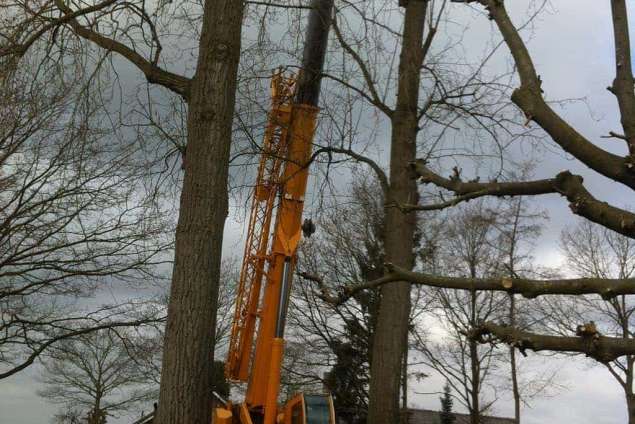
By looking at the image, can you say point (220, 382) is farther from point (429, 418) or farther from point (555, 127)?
point (429, 418)

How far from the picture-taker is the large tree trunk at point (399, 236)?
27.7 feet

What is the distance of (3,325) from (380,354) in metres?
8.57

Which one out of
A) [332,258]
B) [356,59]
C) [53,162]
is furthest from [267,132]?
[332,258]

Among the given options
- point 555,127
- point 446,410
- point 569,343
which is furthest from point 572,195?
point 446,410

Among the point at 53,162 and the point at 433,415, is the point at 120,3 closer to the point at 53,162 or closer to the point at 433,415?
the point at 53,162

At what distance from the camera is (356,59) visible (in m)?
9.84

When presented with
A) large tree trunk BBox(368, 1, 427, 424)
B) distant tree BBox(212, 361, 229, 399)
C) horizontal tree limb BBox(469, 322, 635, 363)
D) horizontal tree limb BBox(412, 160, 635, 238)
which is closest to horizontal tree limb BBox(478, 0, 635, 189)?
horizontal tree limb BBox(412, 160, 635, 238)

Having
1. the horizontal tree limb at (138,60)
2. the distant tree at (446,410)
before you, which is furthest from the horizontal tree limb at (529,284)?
the distant tree at (446,410)

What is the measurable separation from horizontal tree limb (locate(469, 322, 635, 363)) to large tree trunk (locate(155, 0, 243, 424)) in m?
3.26

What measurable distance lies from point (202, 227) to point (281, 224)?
4.54m

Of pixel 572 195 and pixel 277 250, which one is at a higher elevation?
pixel 277 250

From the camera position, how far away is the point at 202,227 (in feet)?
20.8

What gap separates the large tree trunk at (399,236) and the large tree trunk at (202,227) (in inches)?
86.8

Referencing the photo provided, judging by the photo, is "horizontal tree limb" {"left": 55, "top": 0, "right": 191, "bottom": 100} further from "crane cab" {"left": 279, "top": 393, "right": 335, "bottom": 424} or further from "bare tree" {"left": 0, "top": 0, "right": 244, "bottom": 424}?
"crane cab" {"left": 279, "top": 393, "right": 335, "bottom": 424}
